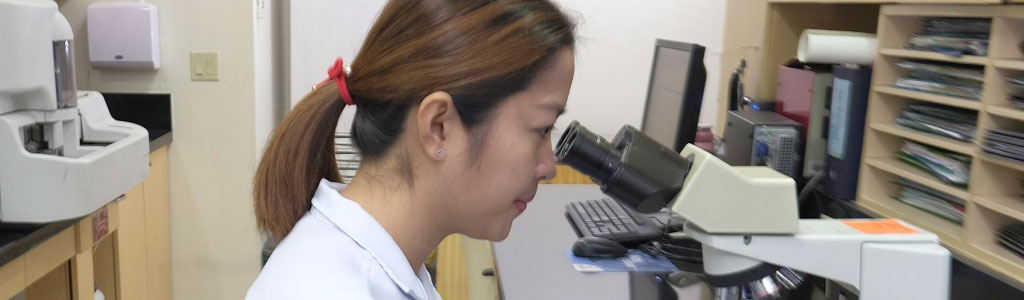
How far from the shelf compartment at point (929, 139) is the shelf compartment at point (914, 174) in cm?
5

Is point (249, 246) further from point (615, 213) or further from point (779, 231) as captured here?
point (779, 231)

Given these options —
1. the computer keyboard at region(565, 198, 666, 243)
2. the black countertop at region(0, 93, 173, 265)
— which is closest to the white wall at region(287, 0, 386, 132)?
the black countertop at region(0, 93, 173, 265)

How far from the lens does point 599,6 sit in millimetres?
3221

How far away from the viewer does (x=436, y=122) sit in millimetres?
947

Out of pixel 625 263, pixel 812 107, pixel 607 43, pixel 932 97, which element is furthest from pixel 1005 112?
pixel 607 43

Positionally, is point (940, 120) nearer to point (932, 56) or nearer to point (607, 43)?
point (932, 56)

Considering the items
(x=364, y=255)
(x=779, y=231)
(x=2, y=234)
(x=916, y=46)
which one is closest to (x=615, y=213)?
(x=916, y=46)

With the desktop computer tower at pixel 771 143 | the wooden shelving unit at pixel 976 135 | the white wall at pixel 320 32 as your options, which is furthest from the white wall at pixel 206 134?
the wooden shelving unit at pixel 976 135

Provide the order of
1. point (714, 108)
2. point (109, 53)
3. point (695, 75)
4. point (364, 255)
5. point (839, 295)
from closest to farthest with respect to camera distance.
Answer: point (364, 255), point (839, 295), point (695, 75), point (109, 53), point (714, 108)

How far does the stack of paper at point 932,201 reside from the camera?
138 cm

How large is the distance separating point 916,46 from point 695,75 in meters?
0.54

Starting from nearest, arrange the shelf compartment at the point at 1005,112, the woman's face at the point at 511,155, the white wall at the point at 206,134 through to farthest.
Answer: the woman's face at the point at 511,155, the shelf compartment at the point at 1005,112, the white wall at the point at 206,134

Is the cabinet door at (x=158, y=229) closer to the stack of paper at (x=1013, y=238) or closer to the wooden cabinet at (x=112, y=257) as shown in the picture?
the wooden cabinet at (x=112, y=257)

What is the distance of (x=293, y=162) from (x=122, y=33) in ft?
6.74
